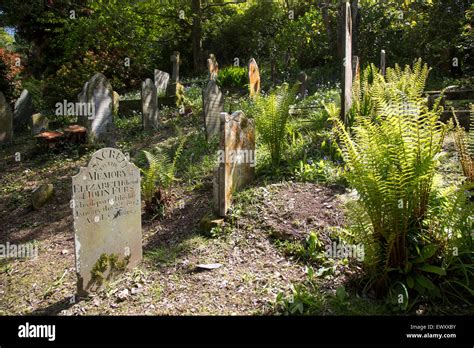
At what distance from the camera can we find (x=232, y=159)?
5.49 metres

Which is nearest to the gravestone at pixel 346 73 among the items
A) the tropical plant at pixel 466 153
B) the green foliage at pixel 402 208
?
the tropical plant at pixel 466 153

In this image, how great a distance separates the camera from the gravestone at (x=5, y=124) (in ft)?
34.4

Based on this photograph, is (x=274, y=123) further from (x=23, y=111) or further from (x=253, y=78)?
(x=23, y=111)

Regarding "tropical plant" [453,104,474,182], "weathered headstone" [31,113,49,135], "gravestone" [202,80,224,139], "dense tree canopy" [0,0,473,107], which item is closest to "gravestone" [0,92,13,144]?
"weathered headstone" [31,113,49,135]

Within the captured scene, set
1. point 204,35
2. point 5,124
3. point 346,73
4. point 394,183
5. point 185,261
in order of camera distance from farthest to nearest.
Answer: point 204,35 < point 5,124 < point 346,73 < point 185,261 < point 394,183

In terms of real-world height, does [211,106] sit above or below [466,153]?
above

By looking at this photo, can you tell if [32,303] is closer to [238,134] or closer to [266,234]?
[266,234]

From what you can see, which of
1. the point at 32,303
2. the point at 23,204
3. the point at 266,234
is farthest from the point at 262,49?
the point at 32,303

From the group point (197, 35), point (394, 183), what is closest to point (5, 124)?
point (197, 35)

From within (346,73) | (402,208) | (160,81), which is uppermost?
(160,81)

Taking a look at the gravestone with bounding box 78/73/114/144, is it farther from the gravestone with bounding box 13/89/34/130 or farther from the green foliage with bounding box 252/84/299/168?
the green foliage with bounding box 252/84/299/168

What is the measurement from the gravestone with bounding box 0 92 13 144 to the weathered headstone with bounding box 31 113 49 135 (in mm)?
569

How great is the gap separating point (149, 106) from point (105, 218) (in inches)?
237
